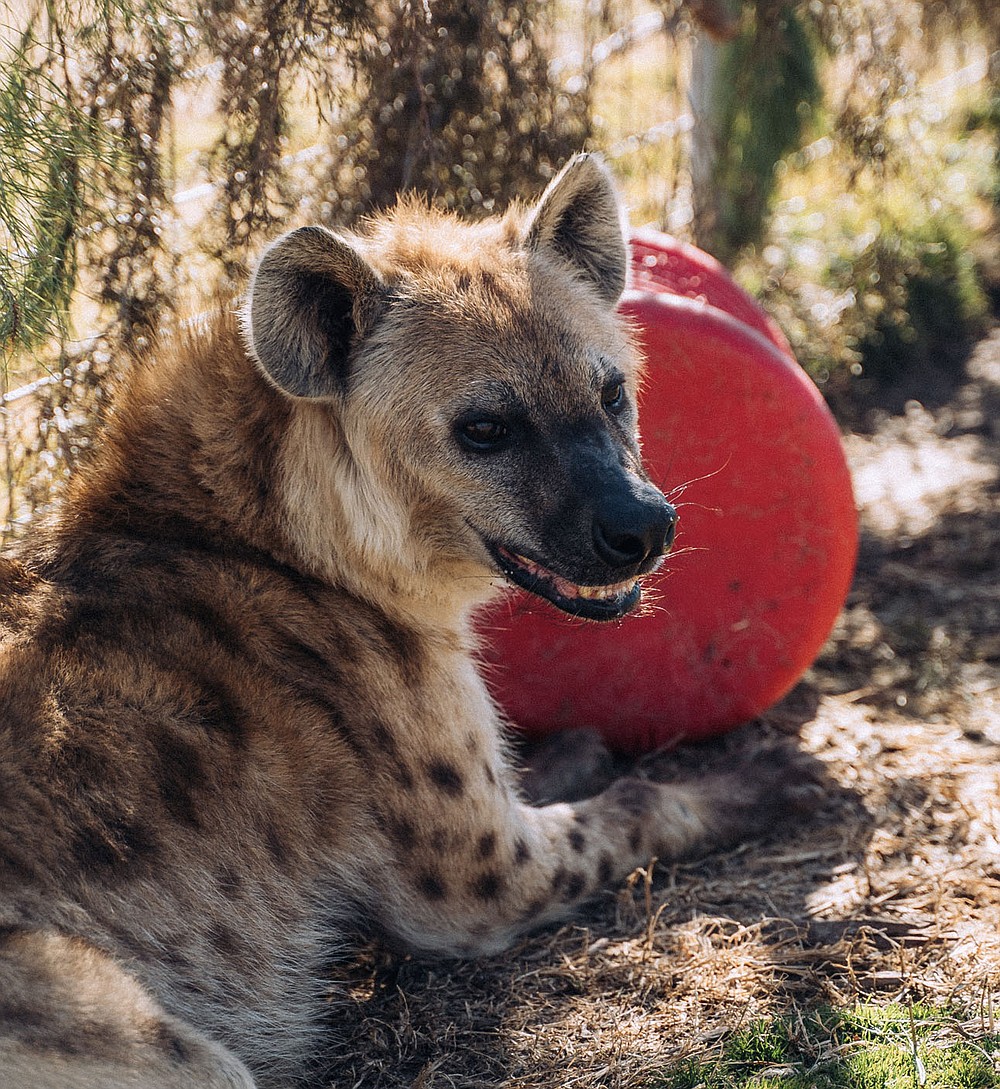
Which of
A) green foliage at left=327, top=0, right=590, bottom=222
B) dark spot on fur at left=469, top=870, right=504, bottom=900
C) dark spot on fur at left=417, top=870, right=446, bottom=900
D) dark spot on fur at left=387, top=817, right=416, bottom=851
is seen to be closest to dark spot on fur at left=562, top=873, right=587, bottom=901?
dark spot on fur at left=469, top=870, right=504, bottom=900

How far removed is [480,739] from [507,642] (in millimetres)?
717

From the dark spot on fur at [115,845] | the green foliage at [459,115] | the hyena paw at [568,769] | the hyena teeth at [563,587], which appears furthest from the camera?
the green foliage at [459,115]

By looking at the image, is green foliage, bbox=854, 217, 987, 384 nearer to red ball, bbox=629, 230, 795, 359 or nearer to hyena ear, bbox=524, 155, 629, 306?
red ball, bbox=629, 230, 795, 359

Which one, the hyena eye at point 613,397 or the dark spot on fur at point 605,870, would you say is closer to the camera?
the hyena eye at point 613,397

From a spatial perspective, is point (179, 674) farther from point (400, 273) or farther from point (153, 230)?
point (153, 230)

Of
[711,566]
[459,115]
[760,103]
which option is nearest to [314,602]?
[711,566]

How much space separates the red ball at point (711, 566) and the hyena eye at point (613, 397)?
1.96 ft

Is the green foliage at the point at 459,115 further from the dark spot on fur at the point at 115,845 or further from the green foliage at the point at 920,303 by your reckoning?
the dark spot on fur at the point at 115,845

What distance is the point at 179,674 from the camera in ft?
8.35

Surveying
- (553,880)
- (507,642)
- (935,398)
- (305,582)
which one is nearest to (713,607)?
(507,642)

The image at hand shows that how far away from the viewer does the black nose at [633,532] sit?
A: 8.08ft

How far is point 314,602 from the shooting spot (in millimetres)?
2764

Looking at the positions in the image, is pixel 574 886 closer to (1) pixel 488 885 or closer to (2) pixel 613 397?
(1) pixel 488 885

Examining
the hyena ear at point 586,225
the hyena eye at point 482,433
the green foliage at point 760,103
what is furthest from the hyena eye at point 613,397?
the green foliage at point 760,103
